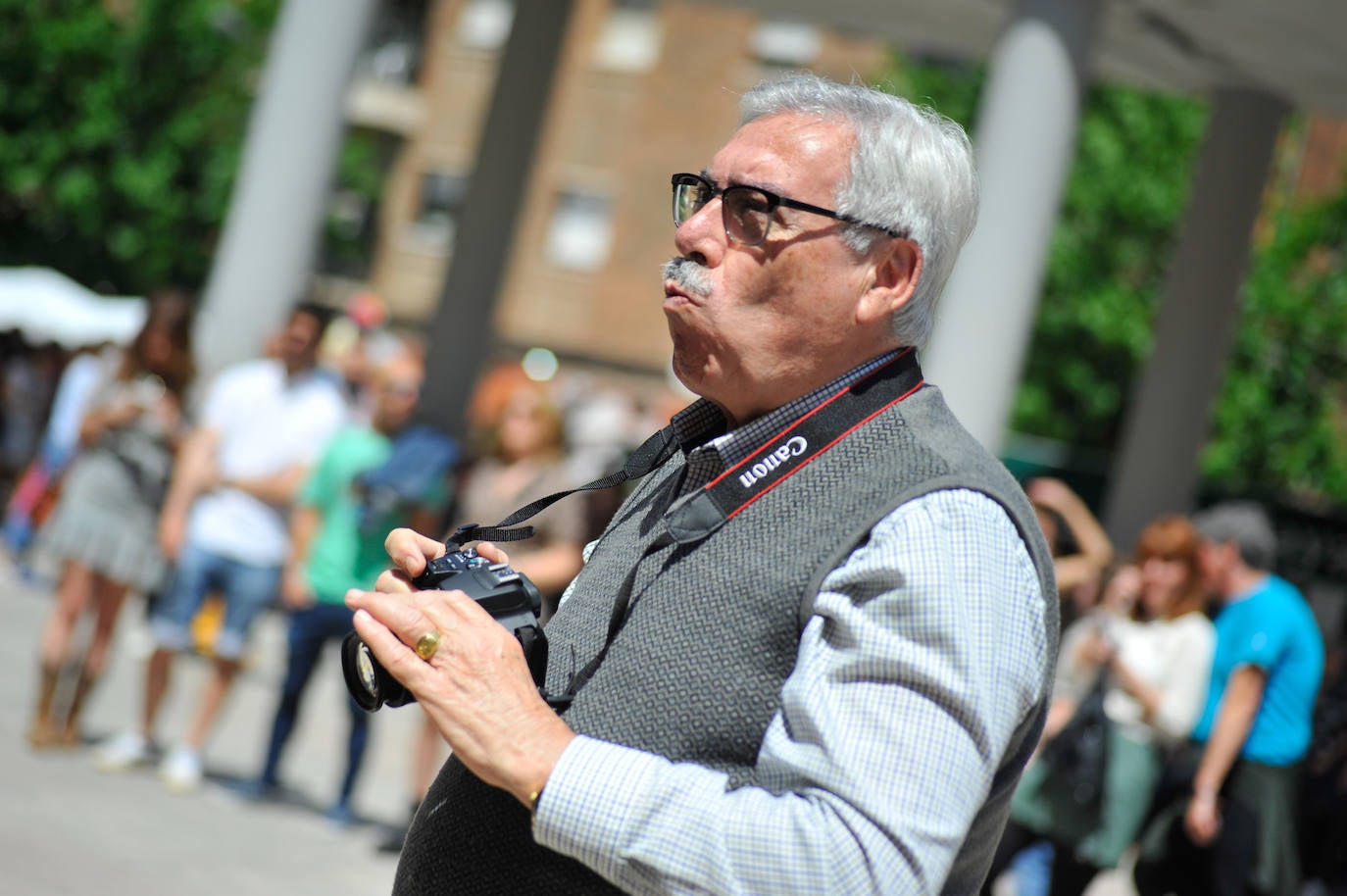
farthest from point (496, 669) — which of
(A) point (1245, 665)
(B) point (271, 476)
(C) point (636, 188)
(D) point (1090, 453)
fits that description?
(C) point (636, 188)

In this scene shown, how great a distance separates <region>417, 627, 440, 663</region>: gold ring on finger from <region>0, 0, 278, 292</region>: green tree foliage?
21395 millimetres

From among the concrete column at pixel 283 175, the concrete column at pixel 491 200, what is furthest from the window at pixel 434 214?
the concrete column at pixel 283 175

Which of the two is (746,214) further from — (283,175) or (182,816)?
(283,175)

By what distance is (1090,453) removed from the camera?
76.5 feet

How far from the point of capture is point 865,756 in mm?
1559

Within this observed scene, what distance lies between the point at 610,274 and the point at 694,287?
26212 millimetres

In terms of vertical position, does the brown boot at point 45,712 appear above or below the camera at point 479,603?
below

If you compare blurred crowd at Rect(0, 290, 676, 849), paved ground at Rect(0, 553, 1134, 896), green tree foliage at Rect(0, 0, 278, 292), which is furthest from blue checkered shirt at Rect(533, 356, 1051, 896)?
green tree foliage at Rect(0, 0, 278, 292)

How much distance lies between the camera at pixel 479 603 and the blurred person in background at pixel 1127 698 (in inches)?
164

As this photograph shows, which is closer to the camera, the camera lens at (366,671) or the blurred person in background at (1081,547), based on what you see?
the camera lens at (366,671)

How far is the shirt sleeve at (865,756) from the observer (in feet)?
5.10

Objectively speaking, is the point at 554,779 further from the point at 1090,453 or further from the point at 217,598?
the point at 1090,453

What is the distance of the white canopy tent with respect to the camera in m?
17.5

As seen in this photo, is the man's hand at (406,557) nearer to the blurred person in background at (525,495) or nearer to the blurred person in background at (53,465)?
the blurred person in background at (525,495)
